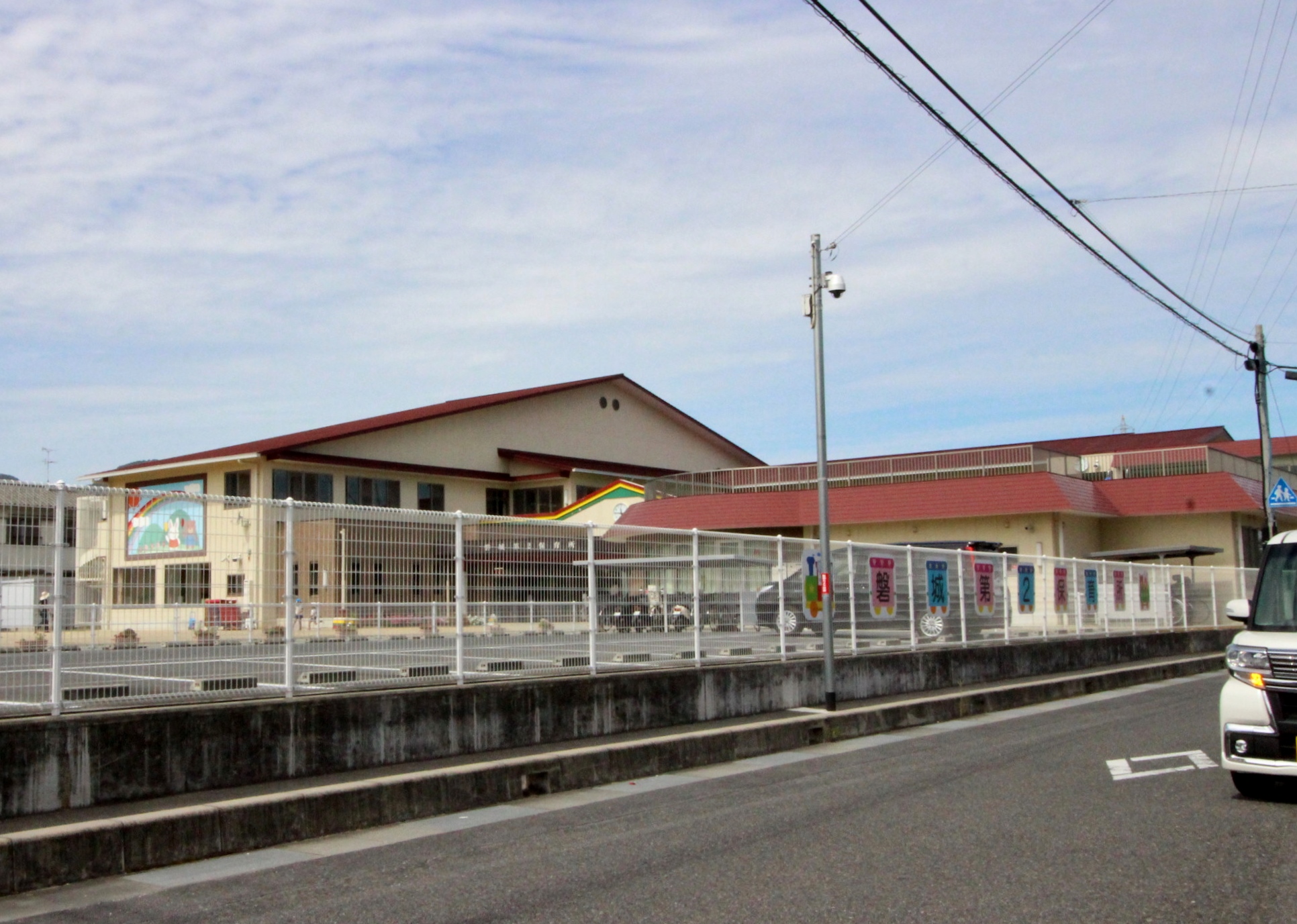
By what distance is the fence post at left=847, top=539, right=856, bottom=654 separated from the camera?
1769cm

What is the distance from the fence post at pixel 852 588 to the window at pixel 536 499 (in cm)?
2975

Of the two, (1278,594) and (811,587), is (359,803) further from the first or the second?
(811,587)

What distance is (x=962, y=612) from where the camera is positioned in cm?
2019

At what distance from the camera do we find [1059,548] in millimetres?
36188

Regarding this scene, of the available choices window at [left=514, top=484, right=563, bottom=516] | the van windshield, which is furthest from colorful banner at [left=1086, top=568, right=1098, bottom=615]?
window at [left=514, top=484, right=563, bottom=516]

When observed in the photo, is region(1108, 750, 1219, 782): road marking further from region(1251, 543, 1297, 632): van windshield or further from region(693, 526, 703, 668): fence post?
region(693, 526, 703, 668): fence post

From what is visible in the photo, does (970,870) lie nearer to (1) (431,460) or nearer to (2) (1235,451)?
(1) (431,460)

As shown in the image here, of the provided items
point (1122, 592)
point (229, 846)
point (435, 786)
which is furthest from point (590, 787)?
point (1122, 592)

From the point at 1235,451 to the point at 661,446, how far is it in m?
30.2

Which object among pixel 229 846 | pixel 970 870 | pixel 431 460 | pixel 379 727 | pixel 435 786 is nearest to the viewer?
pixel 970 870

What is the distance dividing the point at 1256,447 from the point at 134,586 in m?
65.1

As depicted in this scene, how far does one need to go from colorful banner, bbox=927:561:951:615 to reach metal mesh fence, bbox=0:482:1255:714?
190 cm

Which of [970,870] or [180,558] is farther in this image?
[180,558]

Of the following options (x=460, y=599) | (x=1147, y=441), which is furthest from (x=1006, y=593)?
(x=1147, y=441)
